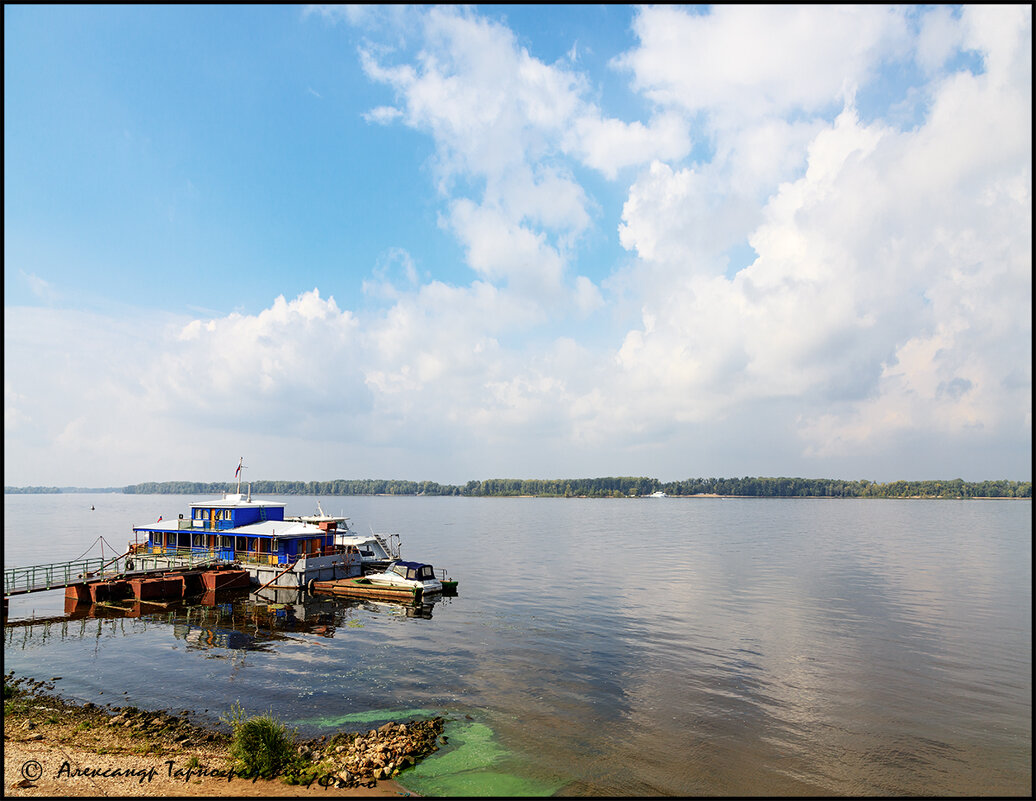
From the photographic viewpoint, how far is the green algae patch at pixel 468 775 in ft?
68.1

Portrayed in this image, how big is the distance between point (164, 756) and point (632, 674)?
2343cm

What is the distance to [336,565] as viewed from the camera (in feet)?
202

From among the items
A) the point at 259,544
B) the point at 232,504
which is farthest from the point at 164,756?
the point at 232,504

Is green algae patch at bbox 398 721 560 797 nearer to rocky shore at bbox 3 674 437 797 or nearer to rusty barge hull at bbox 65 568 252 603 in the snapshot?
rocky shore at bbox 3 674 437 797

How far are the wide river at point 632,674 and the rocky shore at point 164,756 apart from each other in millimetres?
1506

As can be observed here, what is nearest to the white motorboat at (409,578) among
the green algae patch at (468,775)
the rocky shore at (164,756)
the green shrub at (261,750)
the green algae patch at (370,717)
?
Result: the green algae patch at (370,717)

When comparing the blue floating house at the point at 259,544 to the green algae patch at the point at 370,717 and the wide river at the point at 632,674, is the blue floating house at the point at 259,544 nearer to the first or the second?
the wide river at the point at 632,674

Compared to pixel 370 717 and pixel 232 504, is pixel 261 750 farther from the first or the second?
pixel 232 504

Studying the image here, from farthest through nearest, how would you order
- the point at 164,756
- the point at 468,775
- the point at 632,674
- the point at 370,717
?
1. the point at 632,674
2. the point at 370,717
3. the point at 164,756
4. the point at 468,775

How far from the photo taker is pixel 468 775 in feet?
71.8

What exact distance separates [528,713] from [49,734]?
65.5 feet

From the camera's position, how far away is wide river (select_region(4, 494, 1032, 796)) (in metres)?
23.4

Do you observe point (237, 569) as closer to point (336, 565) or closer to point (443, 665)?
point (336, 565)

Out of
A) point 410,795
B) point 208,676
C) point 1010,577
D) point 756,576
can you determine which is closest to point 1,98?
point 410,795
